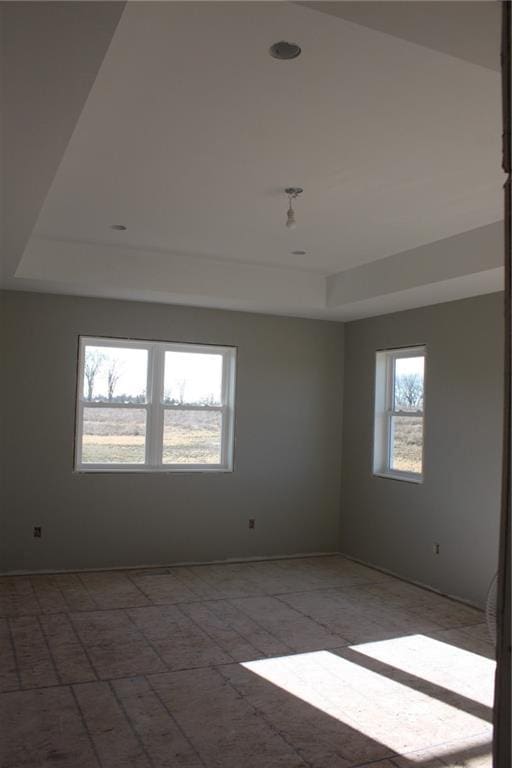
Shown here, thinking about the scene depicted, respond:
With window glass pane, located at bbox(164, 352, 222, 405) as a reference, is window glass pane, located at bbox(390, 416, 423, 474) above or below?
below

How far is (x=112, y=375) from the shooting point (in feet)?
21.1

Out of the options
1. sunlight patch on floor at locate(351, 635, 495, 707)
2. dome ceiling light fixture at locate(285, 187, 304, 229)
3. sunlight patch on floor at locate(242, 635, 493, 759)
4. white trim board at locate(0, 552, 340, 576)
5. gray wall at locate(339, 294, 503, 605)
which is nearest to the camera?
sunlight patch on floor at locate(242, 635, 493, 759)

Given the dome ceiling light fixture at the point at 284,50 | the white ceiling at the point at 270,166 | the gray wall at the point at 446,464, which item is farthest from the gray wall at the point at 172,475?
the dome ceiling light fixture at the point at 284,50

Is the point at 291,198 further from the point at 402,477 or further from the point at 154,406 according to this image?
the point at 402,477

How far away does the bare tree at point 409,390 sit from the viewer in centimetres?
629

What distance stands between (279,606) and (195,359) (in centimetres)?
266

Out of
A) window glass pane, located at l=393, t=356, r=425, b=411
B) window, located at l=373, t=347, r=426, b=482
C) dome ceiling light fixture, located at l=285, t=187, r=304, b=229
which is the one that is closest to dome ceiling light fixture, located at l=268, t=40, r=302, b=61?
dome ceiling light fixture, located at l=285, t=187, r=304, b=229

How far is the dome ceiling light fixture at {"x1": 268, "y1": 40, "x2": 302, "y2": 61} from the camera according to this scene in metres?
2.35

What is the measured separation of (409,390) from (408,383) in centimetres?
7

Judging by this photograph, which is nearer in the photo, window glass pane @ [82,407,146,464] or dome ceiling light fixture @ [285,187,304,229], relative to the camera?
dome ceiling light fixture @ [285,187,304,229]

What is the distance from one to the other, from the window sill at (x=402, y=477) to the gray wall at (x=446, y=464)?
48mm

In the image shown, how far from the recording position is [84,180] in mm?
3848

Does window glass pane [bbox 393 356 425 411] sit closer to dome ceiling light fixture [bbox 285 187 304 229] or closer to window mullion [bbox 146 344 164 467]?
window mullion [bbox 146 344 164 467]

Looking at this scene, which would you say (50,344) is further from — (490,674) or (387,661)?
(490,674)
